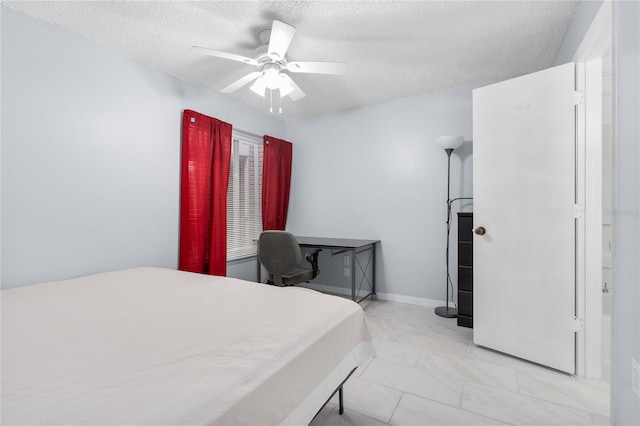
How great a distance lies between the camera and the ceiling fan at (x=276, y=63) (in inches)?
76.9

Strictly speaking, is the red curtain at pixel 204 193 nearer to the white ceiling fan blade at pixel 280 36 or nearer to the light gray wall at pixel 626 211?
the white ceiling fan blade at pixel 280 36

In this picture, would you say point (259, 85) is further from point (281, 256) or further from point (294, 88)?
point (281, 256)

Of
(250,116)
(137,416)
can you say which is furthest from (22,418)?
(250,116)

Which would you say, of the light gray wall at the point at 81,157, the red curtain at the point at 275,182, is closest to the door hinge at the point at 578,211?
the red curtain at the point at 275,182

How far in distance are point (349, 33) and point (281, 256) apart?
206cm

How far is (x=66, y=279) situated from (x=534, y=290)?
11.3 feet

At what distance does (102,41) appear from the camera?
234 centimetres

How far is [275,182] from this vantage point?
13.6ft

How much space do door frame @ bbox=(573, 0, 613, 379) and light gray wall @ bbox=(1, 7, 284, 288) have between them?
3.35 m

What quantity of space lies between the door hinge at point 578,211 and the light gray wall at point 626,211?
89 centimetres

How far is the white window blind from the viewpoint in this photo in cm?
371

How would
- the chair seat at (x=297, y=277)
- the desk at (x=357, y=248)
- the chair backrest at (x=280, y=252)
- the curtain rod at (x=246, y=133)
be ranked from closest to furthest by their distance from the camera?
the chair backrest at (x=280, y=252)
the chair seat at (x=297, y=277)
the desk at (x=357, y=248)
the curtain rod at (x=246, y=133)

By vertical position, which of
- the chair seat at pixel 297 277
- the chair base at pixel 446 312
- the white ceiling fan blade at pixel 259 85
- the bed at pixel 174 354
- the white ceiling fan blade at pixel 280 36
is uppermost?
the white ceiling fan blade at pixel 280 36

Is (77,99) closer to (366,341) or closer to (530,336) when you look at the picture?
(366,341)
